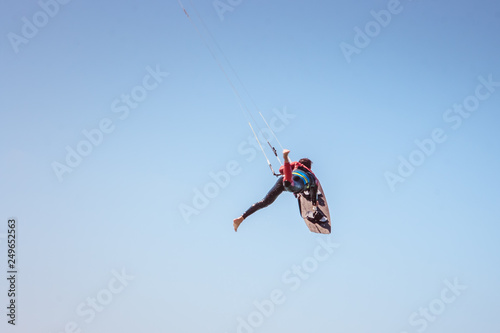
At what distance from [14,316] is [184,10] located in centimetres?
1174

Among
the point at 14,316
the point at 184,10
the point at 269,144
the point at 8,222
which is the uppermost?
the point at 8,222

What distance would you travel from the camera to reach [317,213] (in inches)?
412

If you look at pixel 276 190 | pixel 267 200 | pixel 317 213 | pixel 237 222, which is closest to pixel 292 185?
pixel 276 190

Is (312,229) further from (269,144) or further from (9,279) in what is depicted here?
(9,279)

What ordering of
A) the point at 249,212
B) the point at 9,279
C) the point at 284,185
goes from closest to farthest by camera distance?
the point at 284,185 < the point at 249,212 < the point at 9,279

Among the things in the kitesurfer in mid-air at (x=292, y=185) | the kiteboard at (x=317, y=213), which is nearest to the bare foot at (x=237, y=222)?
the kitesurfer in mid-air at (x=292, y=185)

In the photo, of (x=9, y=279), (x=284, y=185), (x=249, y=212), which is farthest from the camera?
(x=9, y=279)

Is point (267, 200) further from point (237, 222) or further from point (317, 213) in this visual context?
point (317, 213)

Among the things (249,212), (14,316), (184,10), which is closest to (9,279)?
(14,316)

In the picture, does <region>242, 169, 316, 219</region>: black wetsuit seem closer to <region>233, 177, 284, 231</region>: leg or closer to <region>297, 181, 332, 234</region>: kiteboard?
<region>233, 177, 284, 231</region>: leg

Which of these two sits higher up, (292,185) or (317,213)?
(292,185)

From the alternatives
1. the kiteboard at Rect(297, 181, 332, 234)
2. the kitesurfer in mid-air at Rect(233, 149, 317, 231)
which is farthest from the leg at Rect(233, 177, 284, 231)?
the kiteboard at Rect(297, 181, 332, 234)

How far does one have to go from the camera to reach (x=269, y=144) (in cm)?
1028

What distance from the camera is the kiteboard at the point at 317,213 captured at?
10.4m
